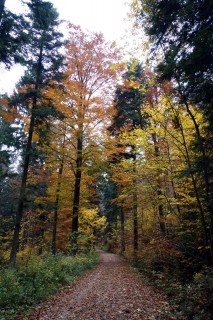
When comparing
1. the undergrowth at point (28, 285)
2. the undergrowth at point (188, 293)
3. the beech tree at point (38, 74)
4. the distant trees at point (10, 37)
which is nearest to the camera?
the undergrowth at point (188, 293)

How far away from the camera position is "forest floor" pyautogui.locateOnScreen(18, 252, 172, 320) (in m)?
5.88

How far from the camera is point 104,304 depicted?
6863mm

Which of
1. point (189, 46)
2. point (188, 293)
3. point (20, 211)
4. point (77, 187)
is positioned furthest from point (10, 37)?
point (188, 293)

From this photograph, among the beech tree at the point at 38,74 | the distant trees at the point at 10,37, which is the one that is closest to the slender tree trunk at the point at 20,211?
the beech tree at the point at 38,74

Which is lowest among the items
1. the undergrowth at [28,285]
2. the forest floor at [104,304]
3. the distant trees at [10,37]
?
the forest floor at [104,304]

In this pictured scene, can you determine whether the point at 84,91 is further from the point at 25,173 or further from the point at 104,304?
the point at 104,304

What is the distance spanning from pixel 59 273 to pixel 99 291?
96.7 inches

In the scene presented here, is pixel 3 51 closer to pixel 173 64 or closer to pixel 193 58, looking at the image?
pixel 173 64

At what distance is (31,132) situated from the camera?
14.5 metres

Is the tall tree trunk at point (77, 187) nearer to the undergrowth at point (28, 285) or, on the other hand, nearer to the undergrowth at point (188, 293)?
the undergrowth at point (28, 285)

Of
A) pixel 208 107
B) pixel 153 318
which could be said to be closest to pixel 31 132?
pixel 208 107

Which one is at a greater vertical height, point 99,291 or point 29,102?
point 29,102

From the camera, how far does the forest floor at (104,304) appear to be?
588cm

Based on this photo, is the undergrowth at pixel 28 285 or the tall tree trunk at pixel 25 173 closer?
the undergrowth at pixel 28 285
